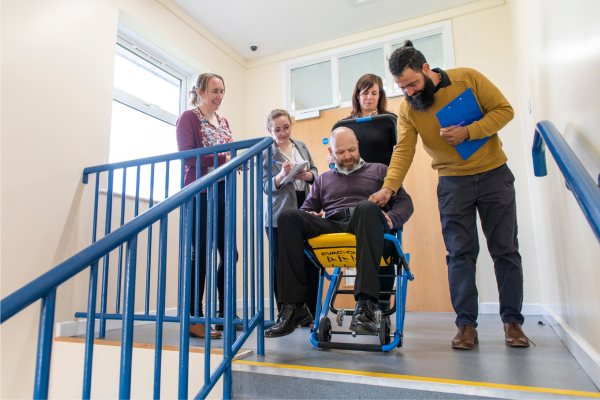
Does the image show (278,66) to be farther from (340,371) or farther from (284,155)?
(340,371)

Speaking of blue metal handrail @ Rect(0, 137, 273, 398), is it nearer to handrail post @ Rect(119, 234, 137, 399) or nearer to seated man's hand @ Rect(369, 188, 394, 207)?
handrail post @ Rect(119, 234, 137, 399)

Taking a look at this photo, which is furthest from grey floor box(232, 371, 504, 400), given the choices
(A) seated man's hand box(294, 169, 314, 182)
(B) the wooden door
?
(B) the wooden door

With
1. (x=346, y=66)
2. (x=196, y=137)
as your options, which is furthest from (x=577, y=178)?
(x=346, y=66)

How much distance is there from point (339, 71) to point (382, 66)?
1.46ft

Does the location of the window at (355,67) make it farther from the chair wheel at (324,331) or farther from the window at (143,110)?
the chair wheel at (324,331)

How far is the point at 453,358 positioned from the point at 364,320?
39cm

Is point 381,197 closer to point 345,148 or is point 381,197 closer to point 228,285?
point 345,148

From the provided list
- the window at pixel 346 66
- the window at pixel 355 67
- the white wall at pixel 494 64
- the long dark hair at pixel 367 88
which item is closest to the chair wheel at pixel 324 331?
the long dark hair at pixel 367 88

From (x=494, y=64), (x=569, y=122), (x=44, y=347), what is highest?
(x=494, y=64)

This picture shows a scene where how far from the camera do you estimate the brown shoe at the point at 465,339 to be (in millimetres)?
1614

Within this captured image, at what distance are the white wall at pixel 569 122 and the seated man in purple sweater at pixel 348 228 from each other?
67cm

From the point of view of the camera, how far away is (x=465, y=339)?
1626 mm

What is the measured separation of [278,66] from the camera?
169 inches

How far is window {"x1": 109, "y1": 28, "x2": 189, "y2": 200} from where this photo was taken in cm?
294
